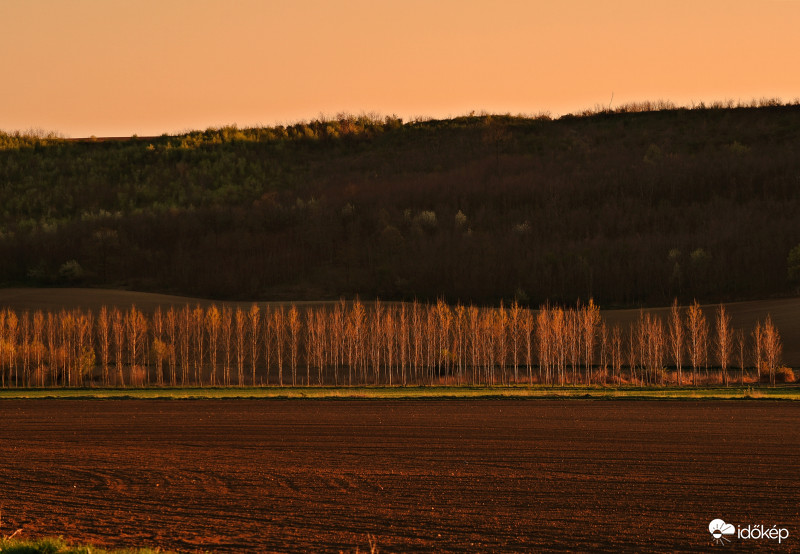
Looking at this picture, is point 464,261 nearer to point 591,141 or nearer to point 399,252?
point 399,252

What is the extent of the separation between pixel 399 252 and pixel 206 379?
56691 millimetres

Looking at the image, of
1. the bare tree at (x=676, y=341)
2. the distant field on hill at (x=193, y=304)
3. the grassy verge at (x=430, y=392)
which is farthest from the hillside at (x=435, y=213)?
the grassy verge at (x=430, y=392)

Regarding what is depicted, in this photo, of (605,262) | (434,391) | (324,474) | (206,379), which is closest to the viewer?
(324,474)

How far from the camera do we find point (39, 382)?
3068 inches

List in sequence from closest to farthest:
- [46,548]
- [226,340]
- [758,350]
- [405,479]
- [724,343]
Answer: [46,548] → [405,479] → [758,350] → [724,343] → [226,340]

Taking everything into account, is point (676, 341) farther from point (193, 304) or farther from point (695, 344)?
point (193, 304)

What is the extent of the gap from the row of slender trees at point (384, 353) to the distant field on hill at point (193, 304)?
2.15 meters

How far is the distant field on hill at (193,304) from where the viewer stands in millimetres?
91375

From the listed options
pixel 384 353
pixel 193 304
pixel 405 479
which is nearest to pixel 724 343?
pixel 384 353

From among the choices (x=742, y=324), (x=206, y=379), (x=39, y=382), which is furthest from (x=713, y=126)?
(x=39, y=382)

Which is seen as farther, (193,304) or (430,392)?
(193,304)

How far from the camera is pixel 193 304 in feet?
377

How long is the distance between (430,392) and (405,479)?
119 feet

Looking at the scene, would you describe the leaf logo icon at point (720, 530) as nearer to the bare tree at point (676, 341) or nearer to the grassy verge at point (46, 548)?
the grassy verge at point (46, 548)
